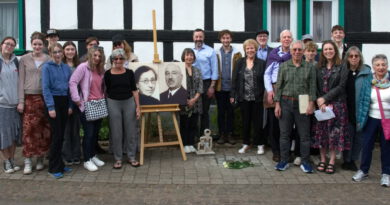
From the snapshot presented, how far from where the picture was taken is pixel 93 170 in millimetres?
6246

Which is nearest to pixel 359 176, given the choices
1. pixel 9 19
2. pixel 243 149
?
pixel 243 149

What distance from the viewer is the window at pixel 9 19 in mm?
9516

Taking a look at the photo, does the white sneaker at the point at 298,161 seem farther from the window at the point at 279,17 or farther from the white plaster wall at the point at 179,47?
the window at the point at 279,17

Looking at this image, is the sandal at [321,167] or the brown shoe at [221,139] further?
the brown shoe at [221,139]

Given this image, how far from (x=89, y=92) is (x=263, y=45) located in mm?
2995

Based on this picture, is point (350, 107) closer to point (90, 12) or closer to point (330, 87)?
Result: point (330, 87)

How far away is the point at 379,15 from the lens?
928 cm

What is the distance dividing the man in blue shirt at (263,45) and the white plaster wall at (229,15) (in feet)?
6.24

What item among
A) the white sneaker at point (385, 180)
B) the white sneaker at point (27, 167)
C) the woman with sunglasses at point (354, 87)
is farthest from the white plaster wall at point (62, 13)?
the white sneaker at point (385, 180)

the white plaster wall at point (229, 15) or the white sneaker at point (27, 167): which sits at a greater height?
the white plaster wall at point (229, 15)

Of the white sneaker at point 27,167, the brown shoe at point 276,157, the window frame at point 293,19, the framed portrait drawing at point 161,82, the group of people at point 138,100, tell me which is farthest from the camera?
the window frame at point 293,19

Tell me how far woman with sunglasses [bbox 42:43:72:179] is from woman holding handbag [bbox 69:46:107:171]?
12cm

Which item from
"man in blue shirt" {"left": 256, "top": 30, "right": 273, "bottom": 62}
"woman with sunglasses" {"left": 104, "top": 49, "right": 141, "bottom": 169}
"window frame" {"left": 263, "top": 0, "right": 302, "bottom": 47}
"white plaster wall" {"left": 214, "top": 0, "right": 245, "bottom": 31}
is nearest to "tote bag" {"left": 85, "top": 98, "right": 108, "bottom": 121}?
"woman with sunglasses" {"left": 104, "top": 49, "right": 141, "bottom": 169}

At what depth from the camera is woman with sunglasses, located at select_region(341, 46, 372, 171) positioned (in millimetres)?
5948
